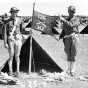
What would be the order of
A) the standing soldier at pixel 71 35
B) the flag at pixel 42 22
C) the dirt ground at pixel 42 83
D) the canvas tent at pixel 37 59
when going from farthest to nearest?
the canvas tent at pixel 37 59
the flag at pixel 42 22
the standing soldier at pixel 71 35
the dirt ground at pixel 42 83

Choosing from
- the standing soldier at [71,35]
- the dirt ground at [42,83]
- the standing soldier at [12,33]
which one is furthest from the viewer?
the standing soldier at [71,35]

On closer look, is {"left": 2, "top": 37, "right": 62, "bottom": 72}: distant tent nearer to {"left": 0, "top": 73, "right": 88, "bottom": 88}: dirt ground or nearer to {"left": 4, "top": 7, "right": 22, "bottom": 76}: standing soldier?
{"left": 0, "top": 73, "right": 88, "bottom": 88}: dirt ground

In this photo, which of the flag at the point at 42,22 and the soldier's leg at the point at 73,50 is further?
the flag at the point at 42,22

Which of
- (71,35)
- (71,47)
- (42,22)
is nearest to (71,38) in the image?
(71,35)

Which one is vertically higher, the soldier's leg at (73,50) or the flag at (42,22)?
the flag at (42,22)

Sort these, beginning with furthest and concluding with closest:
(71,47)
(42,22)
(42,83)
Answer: (42,22) < (71,47) < (42,83)

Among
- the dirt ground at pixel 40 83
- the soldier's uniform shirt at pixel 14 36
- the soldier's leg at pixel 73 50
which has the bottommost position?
the dirt ground at pixel 40 83

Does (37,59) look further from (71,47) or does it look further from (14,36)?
(14,36)

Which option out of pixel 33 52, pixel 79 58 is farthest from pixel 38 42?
pixel 79 58

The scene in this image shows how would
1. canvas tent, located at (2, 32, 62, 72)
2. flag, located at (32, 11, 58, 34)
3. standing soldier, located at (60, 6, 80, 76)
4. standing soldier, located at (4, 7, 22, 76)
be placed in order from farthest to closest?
canvas tent, located at (2, 32, 62, 72) → flag, located at (32, 11, 58, 34) → standing soldier, located at (60, 6, 80, 76) → standing soldier, located at (4, 7, 22, 76)

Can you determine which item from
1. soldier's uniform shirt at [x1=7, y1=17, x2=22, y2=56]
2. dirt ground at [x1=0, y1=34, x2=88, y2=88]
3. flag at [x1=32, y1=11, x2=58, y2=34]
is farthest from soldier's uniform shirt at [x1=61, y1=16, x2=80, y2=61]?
soldier's uniform shirt at [x1=7, y1=17, x2=22, y2=56]

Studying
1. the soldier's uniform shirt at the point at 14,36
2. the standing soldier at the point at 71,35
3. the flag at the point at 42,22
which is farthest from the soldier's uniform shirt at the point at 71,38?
the soldier's uniform shirt at the point at 14,36

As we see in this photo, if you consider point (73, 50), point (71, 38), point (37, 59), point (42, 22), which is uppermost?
Result: point (42, 22)

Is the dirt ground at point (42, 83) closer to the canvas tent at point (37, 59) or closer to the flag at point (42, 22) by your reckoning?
the canvas tent at point (37, 59)
